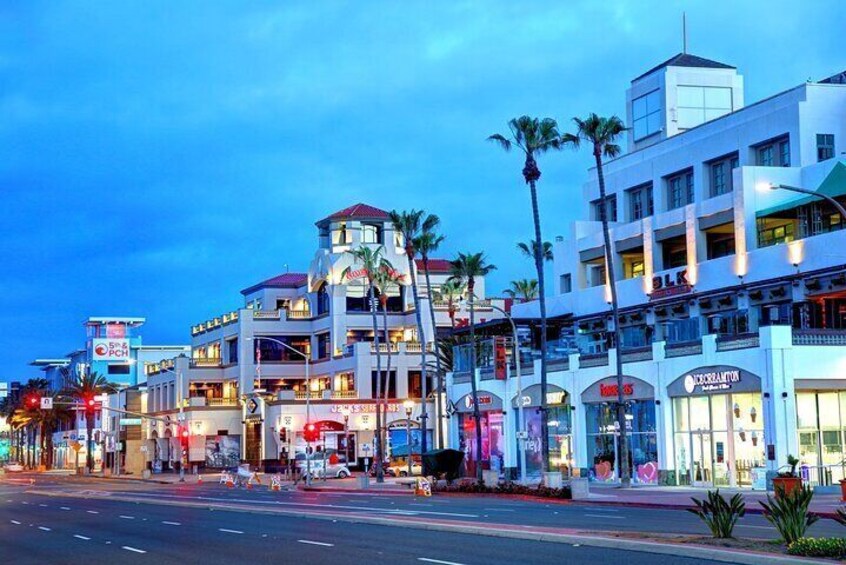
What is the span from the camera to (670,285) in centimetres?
6169

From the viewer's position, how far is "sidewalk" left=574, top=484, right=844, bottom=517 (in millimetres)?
38216

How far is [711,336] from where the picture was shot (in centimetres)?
5244

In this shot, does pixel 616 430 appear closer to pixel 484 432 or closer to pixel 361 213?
pixel 484 432

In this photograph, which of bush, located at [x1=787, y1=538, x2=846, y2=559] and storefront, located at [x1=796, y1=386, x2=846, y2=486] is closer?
bush, located at [x1=787, y1=538, x2=846, y2=559]

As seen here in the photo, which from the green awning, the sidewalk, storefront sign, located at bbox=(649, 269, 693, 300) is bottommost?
the sidewalk

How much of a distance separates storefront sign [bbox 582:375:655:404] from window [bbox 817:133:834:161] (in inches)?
523

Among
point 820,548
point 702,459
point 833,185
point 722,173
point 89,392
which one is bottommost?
point 820,548

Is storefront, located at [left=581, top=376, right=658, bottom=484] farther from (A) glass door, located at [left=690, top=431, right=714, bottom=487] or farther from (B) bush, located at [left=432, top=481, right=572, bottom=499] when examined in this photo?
(B) bush, located at [left=432, top=481, right=572, bottom=499]

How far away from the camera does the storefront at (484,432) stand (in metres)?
71.8

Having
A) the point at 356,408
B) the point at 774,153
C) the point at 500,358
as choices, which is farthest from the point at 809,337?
the point at 356,408

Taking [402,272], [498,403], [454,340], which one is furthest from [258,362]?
[498,403]

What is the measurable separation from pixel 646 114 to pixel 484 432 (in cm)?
2111

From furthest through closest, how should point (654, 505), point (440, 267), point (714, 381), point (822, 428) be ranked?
point (440, 267)
point (714, 381)
point (822, 428)
point (654, 505)

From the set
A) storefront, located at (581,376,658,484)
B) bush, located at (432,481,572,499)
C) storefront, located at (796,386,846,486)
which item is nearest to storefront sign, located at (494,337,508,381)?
storefront, located at (581,376,658,484)
